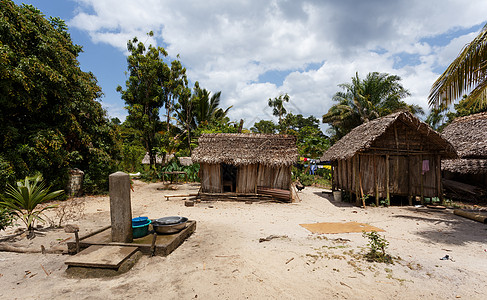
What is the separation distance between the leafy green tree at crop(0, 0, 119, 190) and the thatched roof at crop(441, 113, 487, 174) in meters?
18.2

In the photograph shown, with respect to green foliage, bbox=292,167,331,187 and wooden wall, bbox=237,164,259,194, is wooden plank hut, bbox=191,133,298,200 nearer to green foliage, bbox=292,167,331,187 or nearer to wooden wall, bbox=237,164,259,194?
wooden wall, bbox=237,164,259,194

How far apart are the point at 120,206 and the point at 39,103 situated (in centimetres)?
864

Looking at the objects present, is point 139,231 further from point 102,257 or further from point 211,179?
point 211,179

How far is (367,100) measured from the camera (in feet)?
70.3

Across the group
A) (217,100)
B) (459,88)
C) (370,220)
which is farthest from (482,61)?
(217,100)

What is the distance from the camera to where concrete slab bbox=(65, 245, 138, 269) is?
13.2ft

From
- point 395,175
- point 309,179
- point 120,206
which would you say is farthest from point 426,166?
point 120,206

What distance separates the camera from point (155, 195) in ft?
44.6

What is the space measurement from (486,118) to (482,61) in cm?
1037

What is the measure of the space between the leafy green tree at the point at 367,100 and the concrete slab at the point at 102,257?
2142 centimetres

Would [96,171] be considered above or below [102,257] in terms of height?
above

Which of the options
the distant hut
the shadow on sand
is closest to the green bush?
the shadow on sand

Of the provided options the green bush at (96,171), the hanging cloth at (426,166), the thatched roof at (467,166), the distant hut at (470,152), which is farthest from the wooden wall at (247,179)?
the thatched roof at (467,166)

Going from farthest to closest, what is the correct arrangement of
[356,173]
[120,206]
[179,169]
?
[179,169]
[356,173]
[120,206]
